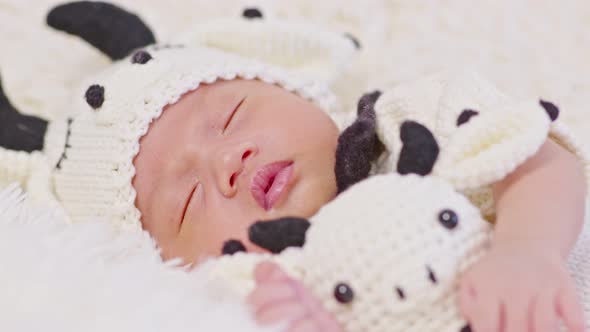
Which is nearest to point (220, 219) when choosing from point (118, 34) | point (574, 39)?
point (118, 34)

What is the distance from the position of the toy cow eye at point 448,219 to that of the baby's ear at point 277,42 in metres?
0.51

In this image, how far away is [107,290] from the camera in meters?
0.69

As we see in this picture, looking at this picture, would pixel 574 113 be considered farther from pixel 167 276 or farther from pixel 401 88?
pixel 167 276

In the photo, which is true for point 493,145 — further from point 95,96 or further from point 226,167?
point 95,96

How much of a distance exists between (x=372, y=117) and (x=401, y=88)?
0.06 m

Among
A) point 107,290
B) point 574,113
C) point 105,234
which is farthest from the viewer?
point 574,113

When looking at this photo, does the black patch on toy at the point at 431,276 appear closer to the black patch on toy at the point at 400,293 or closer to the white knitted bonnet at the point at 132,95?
the black patch on toy at the point at 400,293

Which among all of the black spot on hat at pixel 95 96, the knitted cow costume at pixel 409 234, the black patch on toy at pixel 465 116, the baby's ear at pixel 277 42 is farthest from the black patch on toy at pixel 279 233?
the baby's ear at pixel 277 42

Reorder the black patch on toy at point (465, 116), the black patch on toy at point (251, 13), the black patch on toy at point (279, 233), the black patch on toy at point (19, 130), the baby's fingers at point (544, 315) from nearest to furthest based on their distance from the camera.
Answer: the baby's fingers at point (544, 315) < the black patch on toy at point (279, 233) < the black patch on toy at point (465, 116) < the black patch on toy at point (19, 130) < the black patch on toy at point (251, 13)

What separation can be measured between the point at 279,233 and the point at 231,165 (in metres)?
0.17

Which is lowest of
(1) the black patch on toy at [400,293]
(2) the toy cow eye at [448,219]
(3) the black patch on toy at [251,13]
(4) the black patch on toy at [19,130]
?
(4) the black patch on toy at [19,130]

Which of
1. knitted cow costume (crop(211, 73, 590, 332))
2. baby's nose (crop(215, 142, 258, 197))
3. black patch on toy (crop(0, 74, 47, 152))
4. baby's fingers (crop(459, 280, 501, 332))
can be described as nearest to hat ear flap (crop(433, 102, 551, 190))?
knitted cow costume (crop(211, 73, 590, 332))

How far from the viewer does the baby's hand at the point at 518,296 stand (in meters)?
0.60

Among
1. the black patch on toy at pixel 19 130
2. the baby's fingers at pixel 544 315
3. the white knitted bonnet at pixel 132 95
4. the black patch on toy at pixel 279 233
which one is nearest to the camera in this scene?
the baby's fingers at pixel 544 315
